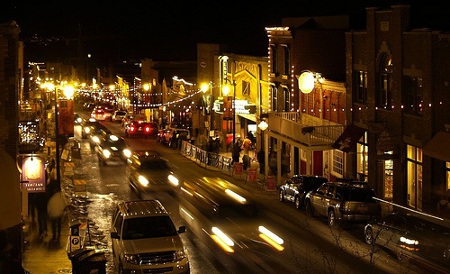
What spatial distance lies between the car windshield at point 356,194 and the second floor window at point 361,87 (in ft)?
34.1

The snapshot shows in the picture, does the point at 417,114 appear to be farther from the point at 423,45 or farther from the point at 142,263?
the point at 142,263

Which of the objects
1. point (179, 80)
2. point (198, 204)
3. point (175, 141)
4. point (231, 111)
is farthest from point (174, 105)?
point (198, 204)

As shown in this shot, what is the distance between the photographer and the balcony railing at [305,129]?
38.4 meters

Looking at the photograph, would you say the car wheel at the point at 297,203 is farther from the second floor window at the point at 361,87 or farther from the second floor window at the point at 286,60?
the second floor window at the point at 286,60

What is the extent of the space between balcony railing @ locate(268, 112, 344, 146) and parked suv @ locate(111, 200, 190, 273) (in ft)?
54.6

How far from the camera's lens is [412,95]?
33188 millimetres

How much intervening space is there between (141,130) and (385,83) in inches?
1551

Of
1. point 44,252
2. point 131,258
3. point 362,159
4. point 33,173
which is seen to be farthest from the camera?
point 362,159

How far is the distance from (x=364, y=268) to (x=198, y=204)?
1306 centimetres

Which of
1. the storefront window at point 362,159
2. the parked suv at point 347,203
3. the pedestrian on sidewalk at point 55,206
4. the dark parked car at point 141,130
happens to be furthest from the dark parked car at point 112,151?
the parked suv at point 347,203

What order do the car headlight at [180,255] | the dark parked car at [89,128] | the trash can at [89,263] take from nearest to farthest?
the trash can at [89,263]
the car headlight at [180,255]
the dark parked car at [89,128]

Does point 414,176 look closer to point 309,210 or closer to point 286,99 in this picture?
point 309,210

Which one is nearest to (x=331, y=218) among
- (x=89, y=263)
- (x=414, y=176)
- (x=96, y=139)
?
(x=414, y=176)

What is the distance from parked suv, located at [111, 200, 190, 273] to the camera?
19641 mm
